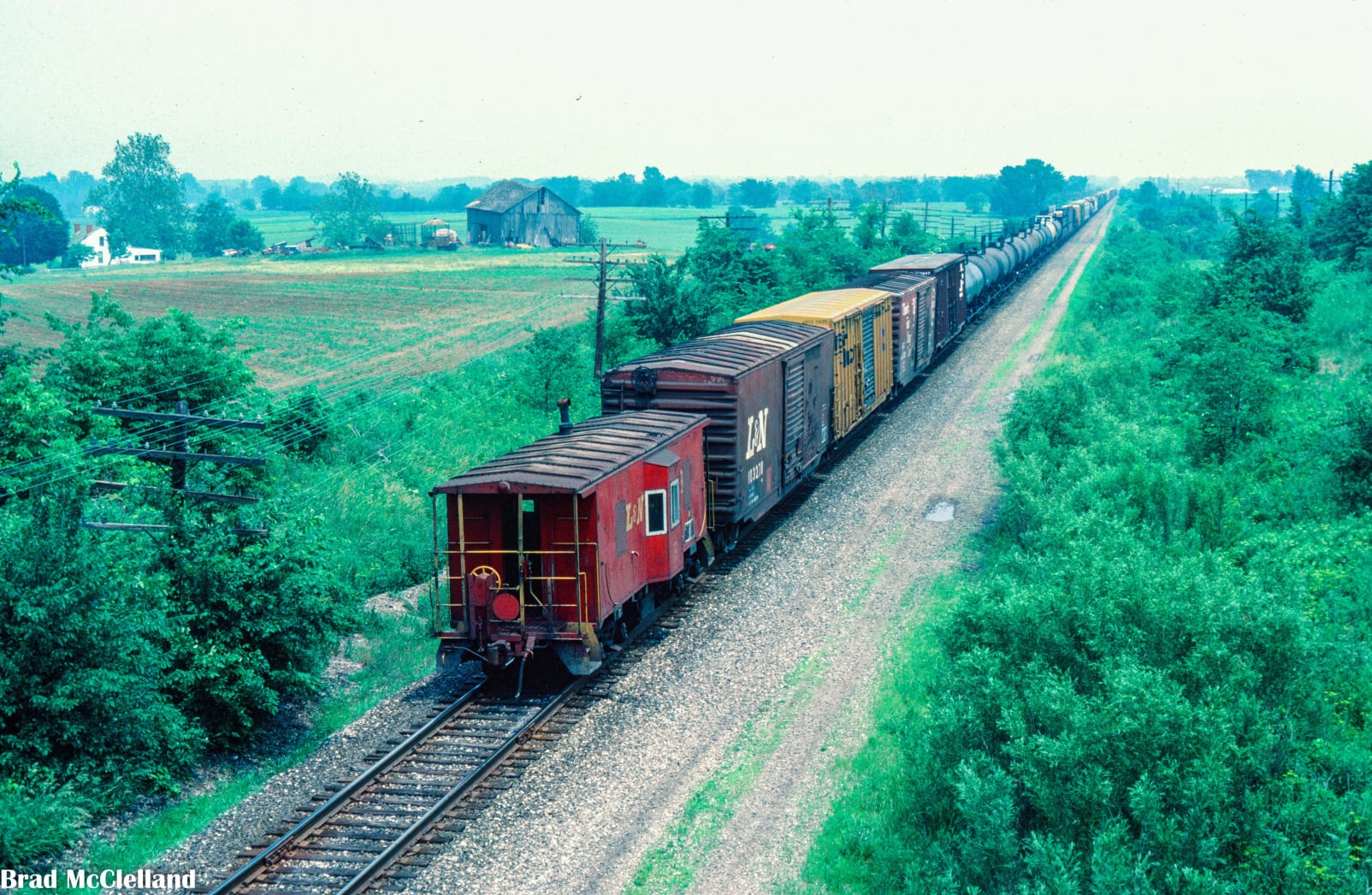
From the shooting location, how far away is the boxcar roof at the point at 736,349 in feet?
65.3

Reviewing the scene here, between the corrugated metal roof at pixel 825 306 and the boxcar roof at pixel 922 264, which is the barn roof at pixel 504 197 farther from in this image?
the corrugated metal roof at pixel 825 306

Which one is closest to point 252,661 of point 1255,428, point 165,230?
point 1255,428

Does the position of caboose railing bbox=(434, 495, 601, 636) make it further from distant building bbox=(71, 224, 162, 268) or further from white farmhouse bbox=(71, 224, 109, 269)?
white farmhouse bbox=(71, 224, 109, 269)

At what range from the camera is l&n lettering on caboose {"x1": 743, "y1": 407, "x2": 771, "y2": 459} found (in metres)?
20.3

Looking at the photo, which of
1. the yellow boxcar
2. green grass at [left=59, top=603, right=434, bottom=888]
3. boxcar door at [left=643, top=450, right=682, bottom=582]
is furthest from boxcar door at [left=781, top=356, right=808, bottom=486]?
green grass at [left=59, top=603, right=434, bottom=888]

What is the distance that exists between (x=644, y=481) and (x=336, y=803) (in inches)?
248

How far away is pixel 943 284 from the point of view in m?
40.9

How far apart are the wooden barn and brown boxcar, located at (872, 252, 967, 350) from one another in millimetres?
72355

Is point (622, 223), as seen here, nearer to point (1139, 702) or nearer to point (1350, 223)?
point (1350, 223)

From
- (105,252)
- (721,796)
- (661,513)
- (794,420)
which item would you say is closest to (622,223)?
(105,252)

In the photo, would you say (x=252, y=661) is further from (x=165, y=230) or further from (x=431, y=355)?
(x=165, y=230)

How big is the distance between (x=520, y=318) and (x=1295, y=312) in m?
38.1

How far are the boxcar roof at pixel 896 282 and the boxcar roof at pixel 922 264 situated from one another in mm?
704

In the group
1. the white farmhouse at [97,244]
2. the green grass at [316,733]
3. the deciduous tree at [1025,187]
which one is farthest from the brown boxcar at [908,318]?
the deciduous tree at [1025,187]
